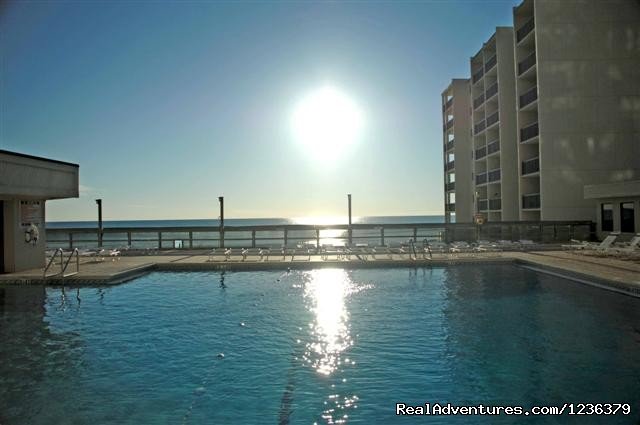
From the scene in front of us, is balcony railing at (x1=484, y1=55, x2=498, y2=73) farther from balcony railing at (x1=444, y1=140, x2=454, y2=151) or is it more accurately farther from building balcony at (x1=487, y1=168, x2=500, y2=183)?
balcony railing at (x1=444, y1=140, x2=454, y2=151)

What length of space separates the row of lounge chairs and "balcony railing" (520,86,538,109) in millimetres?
9430

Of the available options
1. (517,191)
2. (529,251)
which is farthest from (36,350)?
(517,191)

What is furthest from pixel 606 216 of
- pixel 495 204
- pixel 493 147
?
pixel 493 147

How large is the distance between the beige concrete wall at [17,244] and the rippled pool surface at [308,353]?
1.97m

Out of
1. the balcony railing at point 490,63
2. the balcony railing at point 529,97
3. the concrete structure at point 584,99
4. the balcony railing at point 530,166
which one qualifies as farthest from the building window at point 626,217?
the balcony railing at point 490,63

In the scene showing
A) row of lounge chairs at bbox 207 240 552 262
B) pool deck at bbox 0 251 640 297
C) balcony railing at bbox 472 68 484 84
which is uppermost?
balcony railing at bbox 472 68 484 84

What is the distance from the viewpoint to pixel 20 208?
11.6 meters

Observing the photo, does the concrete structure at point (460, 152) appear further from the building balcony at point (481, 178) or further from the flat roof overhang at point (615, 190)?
the flat roof overhang at point (615, 190)

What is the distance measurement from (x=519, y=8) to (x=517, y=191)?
10.6 m

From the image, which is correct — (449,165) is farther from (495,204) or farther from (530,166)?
(530,166)

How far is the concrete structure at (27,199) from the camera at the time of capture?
10.3m

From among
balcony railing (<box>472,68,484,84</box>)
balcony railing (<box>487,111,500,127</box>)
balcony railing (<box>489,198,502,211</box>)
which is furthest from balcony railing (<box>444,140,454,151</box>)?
balcony railing (<box>489,198,502,211</box>)

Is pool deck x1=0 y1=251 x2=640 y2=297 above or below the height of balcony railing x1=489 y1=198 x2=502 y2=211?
below

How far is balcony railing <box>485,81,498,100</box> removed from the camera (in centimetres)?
2749
